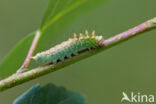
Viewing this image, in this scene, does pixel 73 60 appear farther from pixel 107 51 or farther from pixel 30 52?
pixel 107 51

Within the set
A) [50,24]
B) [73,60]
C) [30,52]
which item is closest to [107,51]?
[50,24]

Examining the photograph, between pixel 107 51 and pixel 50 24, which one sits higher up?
pixel 107 51

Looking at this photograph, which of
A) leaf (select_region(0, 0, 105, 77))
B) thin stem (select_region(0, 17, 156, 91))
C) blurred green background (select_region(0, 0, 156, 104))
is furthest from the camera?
blurred green background (select_region(0, 0, 156, 104))

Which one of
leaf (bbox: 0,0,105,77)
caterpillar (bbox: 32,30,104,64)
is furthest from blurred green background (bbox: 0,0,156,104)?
caterpillar (bbox: 32,30,104,64)

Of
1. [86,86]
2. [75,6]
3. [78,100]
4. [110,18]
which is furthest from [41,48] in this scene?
[110,18]

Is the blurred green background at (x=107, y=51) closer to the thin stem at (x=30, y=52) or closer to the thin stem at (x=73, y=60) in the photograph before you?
the thin stem at (x=30, y=52)

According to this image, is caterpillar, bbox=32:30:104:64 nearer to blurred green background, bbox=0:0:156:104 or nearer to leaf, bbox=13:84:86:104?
leaf, bbox=13:84:86:104

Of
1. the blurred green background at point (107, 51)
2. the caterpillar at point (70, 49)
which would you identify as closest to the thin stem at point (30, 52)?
the caterpillar at point (70, 49)
